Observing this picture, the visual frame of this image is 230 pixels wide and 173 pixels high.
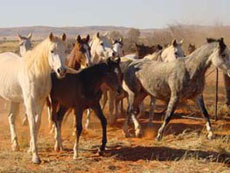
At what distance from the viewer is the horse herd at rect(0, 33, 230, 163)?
7.04 metres

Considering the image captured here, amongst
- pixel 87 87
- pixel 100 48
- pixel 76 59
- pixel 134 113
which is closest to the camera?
pixel 87 87

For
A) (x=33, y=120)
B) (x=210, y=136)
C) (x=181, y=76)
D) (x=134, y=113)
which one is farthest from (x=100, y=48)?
(x=33, y=120)

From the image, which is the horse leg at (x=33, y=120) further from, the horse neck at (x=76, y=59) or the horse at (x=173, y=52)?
the horse at (x=173, y=52)

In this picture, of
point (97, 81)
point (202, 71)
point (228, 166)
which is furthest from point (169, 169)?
point (202, 71)

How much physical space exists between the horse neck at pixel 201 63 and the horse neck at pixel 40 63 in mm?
3132

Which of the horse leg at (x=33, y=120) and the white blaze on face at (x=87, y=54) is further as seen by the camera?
the white blaze on face at (x=87, y=54)


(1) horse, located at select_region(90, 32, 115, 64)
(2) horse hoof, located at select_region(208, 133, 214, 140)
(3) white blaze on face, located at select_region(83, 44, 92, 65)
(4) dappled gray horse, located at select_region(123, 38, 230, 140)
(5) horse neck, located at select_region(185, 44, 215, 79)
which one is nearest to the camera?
(4) dappled gray horse, located at select_region(123, 38, 230, 140)

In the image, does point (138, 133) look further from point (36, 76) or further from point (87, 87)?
point (36, 76)

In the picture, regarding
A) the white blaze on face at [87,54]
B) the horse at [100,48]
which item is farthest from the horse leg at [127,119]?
the horse at [100,48]

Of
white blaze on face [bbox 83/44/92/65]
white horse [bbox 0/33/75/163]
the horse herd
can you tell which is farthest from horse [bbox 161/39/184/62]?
white horse [bbox 0/33/75/163]

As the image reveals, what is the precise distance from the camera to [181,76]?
8.75 metres

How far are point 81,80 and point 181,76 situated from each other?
2.22 metres

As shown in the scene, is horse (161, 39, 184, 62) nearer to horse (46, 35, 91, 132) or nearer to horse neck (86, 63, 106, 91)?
horse (46, 35, 91, 132)

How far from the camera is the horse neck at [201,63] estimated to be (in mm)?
8656
